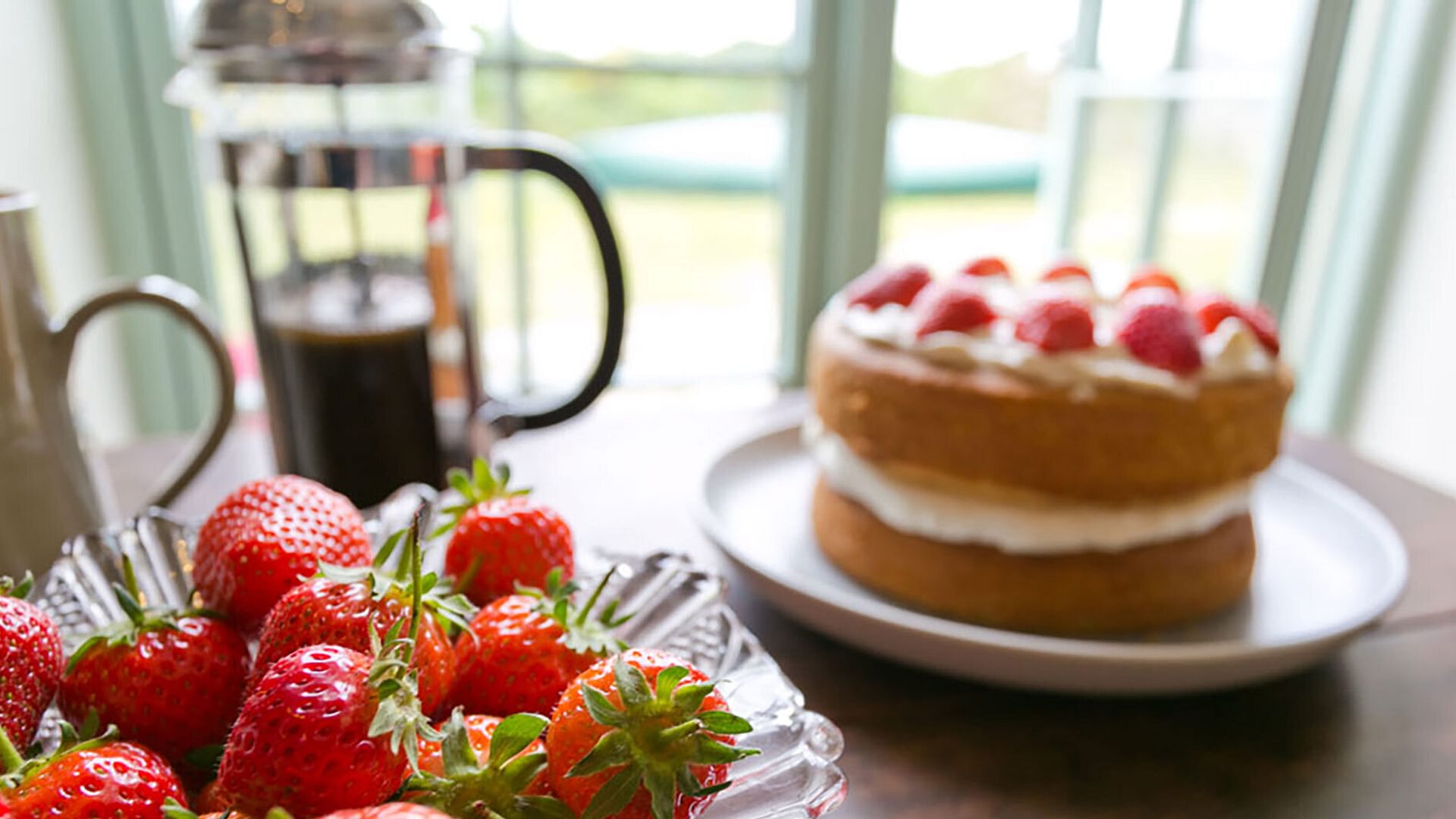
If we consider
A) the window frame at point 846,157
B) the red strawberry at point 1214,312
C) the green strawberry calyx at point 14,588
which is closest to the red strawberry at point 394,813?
the green strawberry calyx at point 14,588

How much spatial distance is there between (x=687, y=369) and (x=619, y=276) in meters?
1.47

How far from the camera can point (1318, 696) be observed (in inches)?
24.5

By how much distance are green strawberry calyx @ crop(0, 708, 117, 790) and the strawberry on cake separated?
0.54 meters

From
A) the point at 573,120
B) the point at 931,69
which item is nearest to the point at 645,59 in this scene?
the point at 573,120

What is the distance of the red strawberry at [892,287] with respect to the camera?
0.88 metres

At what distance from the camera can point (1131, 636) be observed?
2.37 feet

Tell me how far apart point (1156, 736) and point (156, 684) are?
0.56 m

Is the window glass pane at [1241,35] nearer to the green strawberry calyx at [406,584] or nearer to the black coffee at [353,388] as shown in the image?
the black coffee at [353,388]

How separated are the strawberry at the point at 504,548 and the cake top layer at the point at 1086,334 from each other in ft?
1.27

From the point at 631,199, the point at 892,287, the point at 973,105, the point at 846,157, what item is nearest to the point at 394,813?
the point at 892,287

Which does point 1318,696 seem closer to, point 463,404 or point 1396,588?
point 1396,588

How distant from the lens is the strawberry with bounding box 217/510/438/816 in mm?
324

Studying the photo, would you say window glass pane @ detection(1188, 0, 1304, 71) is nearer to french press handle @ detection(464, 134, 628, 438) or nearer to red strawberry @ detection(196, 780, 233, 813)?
french press handle @ detection(464, 134, 628, 438)

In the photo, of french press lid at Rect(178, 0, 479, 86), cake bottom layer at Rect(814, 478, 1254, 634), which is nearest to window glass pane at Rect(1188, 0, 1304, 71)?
cake bottom layer at Rect(814, 478, 1254, 634)
